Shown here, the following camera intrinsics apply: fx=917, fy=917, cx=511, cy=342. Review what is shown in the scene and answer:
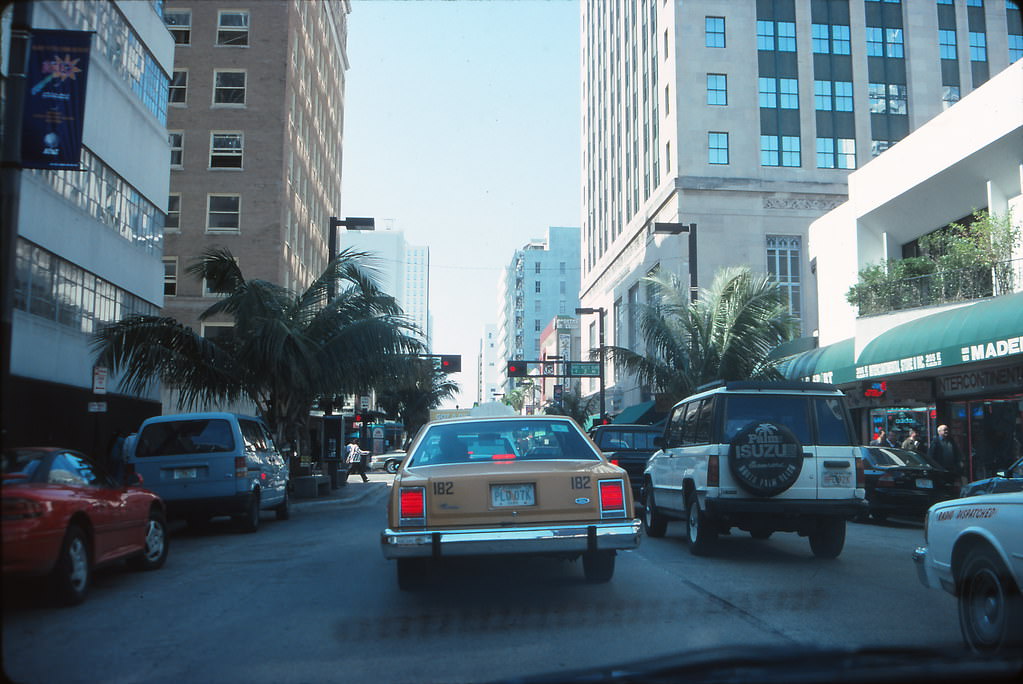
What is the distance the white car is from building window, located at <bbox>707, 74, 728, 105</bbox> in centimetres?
3779

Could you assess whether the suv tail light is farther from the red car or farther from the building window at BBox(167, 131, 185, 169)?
the building window at BBox(167, 131, 185, 169)

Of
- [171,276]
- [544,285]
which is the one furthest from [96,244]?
[544,285]

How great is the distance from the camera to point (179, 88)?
41.0 m

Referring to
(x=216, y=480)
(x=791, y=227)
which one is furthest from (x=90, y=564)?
(x=791, y=227)

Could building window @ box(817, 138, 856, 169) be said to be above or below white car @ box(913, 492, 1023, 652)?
above

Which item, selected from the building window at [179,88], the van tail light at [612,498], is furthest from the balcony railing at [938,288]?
the building window at [179,88]

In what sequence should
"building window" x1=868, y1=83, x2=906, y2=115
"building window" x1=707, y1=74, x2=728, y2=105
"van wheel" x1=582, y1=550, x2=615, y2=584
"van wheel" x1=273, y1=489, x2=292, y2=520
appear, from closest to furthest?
"van wheel" x1=582, y1=550, x2=615, y2=584, "van wheel" x1=273, y1=489, x2=292, y2=520, "building window" x1=707, y1=74, x2=728, y2=105, "building window" x1=868, y1=83, x2=906, y2=115

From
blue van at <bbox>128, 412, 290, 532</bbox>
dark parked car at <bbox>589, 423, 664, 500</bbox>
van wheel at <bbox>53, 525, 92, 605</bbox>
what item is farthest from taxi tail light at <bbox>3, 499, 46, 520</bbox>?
dark parked car at <bbox>589, 423, 664, 500</bbox>

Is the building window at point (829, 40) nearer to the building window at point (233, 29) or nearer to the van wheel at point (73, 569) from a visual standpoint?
the building window at point (233, 29)

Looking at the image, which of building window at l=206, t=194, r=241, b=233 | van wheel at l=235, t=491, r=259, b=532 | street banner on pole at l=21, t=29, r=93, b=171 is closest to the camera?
street banner on pole at l=21, t=29, r=93, b=171

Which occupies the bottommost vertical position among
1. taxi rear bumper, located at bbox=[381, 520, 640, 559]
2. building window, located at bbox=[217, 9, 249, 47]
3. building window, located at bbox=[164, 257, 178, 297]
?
taxi rear bumper, located at bbox=[381, 520, 640, 559]

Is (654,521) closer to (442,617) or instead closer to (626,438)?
(626,438)

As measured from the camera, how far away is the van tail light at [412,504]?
7.09 meters

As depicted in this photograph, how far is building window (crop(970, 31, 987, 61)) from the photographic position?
4203 cm
